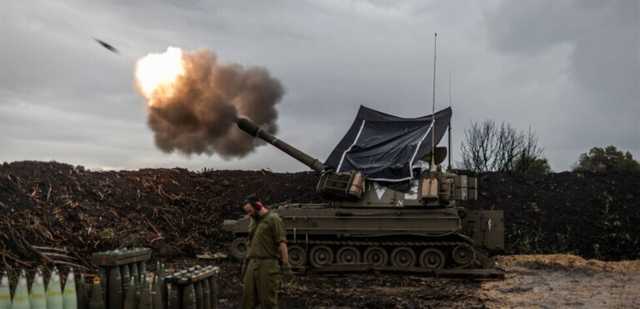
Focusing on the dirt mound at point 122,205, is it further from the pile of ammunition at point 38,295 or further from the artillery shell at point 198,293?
the pile of ammunition at point 38,295

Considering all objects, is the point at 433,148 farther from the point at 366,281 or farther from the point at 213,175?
the point at 213,175

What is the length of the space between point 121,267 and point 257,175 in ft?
62.6

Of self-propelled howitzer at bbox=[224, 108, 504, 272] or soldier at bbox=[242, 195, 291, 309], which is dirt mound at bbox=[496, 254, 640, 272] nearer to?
self-propelled howitzer at bbox=[224, 108, 504, 272]

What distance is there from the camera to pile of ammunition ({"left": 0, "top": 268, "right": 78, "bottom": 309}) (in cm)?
595

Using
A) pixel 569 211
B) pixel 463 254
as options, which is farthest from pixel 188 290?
pixel 569 211

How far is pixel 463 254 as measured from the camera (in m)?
16.4

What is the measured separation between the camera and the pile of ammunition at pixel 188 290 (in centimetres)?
762

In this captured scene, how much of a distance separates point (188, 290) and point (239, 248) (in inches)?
380

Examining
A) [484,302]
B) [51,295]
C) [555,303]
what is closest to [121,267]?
[51,295]

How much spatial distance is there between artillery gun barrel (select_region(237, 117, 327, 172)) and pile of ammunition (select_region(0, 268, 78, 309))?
11.5m

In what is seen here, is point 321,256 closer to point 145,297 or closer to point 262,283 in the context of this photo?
point 262,283

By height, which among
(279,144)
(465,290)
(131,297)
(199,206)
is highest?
(279,144)

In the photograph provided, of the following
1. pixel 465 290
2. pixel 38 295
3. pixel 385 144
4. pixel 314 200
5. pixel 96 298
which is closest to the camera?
pixel 38 295

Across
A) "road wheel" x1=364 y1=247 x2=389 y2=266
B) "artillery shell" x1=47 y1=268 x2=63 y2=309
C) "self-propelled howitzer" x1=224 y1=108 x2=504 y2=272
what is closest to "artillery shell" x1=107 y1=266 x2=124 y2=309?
"artillery shell" x1=47 y1=268 x2=63 y2=309
